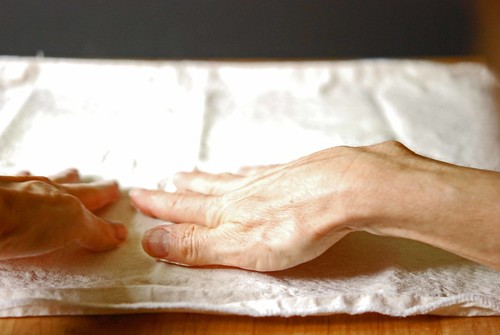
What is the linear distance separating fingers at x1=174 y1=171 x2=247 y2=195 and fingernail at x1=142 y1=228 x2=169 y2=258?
14cm

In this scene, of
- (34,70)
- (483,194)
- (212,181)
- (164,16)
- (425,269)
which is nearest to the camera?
(483,194)

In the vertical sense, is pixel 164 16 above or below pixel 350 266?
above

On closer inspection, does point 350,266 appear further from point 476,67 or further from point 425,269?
point 476,67

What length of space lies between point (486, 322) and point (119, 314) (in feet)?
1.42

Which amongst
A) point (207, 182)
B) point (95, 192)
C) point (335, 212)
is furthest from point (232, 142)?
point (335, 212)

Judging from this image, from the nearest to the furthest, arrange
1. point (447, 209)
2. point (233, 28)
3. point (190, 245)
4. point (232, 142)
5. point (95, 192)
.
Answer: point (447, 209) → point (190, 245) → point (95, 192) → point (232, 142) → point (233, 28)

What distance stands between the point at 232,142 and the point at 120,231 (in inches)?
12.3

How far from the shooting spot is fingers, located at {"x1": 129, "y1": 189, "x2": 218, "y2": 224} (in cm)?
91

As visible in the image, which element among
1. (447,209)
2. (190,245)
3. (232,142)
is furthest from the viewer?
(232,142)

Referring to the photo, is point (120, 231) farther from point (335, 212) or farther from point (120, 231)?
point (335, 212)

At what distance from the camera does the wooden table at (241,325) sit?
2.56ft

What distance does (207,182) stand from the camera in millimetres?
992

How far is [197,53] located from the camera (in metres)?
1.55

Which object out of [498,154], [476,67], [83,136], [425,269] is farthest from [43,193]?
[476,67]
